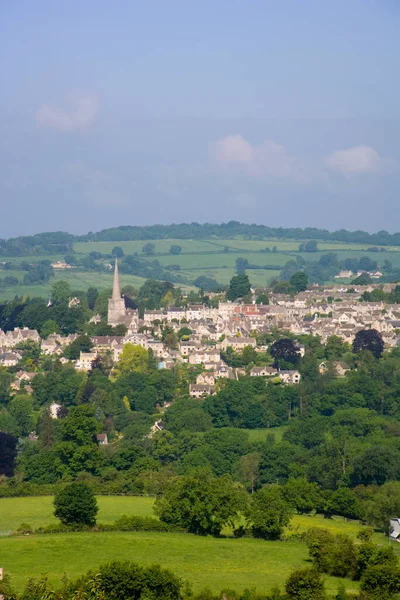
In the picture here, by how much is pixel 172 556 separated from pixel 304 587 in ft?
24.2

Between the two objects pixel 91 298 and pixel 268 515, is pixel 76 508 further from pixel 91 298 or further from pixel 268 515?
pixel 91 298

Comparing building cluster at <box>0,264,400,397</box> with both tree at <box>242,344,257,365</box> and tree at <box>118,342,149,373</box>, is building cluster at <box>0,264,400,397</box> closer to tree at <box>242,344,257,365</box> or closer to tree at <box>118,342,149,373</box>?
tree at <box>118,342,149,373</box>

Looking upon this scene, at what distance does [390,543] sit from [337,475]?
1664 centimetres

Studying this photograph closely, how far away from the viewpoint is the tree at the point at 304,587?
1674 inches

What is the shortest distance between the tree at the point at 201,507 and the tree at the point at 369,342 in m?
42.2

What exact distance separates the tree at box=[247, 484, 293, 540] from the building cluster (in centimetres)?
3457

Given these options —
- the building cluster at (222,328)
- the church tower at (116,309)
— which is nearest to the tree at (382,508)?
the building cluster at (222,328)

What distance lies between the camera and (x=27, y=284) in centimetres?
17200

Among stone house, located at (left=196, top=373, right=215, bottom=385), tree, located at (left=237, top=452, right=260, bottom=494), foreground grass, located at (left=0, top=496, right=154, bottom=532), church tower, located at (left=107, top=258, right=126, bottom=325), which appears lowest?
tree, located at (left=237, top=452, right=260, bottom=494)

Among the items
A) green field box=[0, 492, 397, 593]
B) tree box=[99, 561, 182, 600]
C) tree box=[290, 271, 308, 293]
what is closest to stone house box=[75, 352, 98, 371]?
tree box=[290, 271, 308, 293]

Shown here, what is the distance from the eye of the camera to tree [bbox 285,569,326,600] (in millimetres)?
42531

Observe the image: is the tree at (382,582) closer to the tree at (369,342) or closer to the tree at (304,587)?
the tree at (304,587)

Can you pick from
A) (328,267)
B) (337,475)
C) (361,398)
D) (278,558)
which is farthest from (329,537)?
(328,267)

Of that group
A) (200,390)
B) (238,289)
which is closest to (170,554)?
(200,390)
